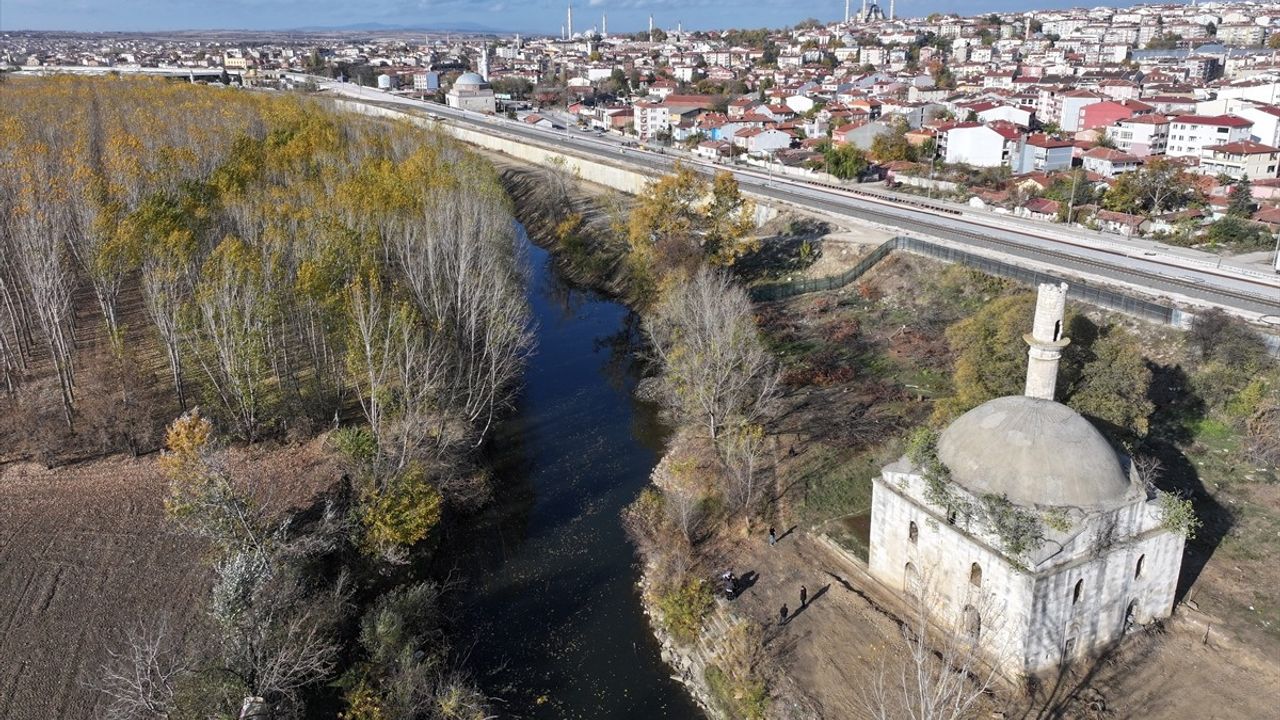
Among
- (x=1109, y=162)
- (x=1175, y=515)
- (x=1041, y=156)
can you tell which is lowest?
(x=1175, y=515)

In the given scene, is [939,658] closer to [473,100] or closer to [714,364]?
[714,364]

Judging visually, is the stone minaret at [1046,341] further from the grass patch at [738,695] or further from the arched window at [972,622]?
the grass patch at [738,695]

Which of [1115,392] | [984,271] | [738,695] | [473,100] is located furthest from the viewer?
[473,100]

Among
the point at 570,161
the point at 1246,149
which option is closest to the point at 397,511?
the point at 570,161

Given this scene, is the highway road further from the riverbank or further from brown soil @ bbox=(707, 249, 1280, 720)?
brown soil @ bbox=(707, 249, 1280, 720)

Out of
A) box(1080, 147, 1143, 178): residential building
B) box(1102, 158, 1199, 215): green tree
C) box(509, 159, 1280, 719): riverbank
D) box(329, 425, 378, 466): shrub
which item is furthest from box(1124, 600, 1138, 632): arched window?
box(1080, 147, 1143, 178): residential building

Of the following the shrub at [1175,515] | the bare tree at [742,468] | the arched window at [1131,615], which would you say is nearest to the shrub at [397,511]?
the bare tree at [742,468]
